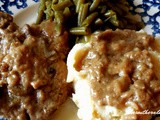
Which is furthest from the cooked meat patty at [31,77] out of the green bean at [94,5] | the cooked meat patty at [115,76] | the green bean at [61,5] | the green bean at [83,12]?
the green bean at [94,5]

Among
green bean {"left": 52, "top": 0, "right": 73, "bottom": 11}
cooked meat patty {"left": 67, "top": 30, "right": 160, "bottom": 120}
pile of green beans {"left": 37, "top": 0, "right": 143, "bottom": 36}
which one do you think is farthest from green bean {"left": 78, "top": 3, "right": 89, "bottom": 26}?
cooked meat patty {"left": 67, "top": 30, "right": 160, "bottom": 120}

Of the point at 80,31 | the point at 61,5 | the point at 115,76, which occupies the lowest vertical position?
the point at 115,76

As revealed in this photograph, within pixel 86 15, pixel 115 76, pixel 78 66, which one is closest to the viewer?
pixel 115 76

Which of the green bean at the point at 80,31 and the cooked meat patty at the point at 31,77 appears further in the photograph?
the green bean at the point at 80,31

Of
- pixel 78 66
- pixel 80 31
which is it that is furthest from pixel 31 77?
pixel 80 31

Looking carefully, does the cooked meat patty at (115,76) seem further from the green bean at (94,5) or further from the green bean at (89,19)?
the green bean at (94,5)

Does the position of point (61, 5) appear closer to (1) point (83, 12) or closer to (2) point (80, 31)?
(1) point (83, 12)

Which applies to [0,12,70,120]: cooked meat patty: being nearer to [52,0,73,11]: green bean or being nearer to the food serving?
the food serving
